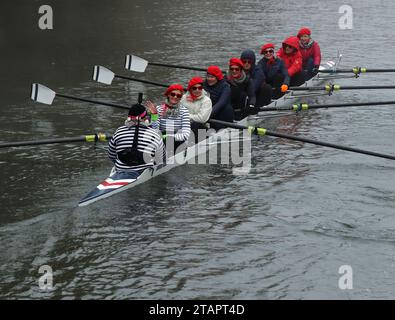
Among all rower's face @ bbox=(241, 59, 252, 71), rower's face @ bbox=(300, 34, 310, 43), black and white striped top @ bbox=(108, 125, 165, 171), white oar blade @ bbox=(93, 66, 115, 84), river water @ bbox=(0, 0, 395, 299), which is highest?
rower's face @ bbox=(300, 34, 310, 43)

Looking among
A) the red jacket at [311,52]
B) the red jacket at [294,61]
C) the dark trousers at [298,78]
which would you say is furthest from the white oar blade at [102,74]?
the red jacket at [311,52]

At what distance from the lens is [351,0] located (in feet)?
149

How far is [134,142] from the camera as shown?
1393 centimetres

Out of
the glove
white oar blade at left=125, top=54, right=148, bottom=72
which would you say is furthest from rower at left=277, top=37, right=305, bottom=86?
white oar blade at left=125, top=54, right=148, bottom=72

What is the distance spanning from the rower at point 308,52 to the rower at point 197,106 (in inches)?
307

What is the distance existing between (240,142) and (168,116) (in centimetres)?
302

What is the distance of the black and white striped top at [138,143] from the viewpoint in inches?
549

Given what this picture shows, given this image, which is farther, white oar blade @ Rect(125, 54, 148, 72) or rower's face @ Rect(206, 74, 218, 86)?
white oar blade @ Rect(125, 54, 148, 72)

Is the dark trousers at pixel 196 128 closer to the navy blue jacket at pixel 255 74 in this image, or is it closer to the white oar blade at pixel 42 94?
the navy blue jacket at pixel 255 74

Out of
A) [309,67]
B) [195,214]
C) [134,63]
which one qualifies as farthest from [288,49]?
[195,214]

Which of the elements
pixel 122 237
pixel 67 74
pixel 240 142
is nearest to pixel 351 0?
pixel 67 74

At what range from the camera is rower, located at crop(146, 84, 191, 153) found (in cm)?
1548

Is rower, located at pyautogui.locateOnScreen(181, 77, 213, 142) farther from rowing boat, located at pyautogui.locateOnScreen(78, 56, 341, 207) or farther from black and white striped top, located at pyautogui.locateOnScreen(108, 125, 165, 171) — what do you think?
black and white striped top, located at pyautogui.locateOnScreen(108, 125, 165, 171)

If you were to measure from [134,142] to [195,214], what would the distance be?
71.3 inches
